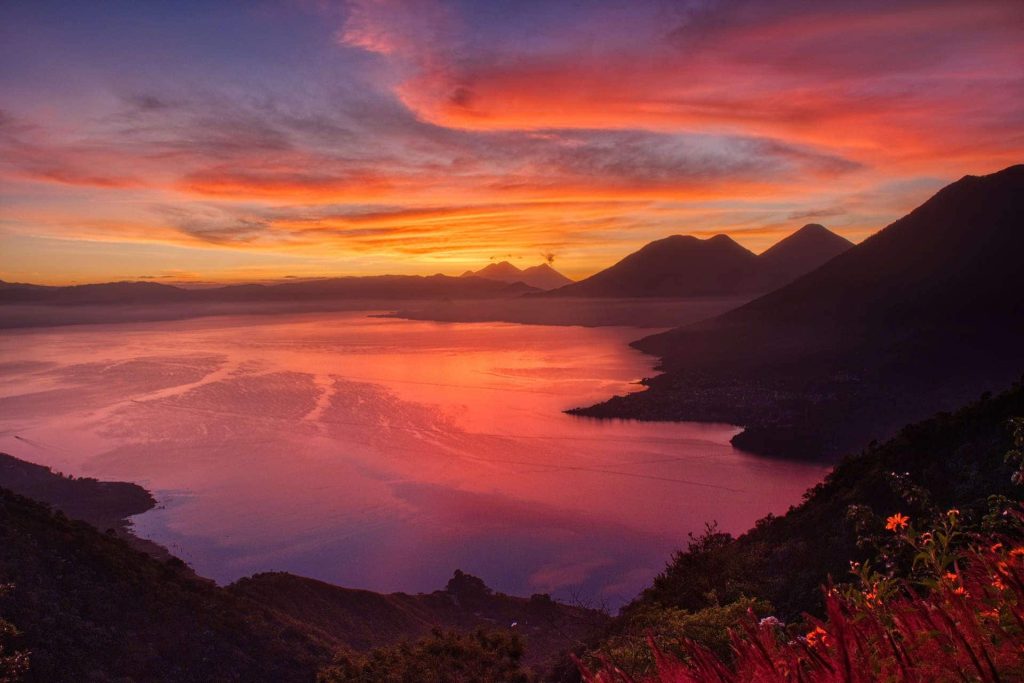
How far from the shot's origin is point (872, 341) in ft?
202

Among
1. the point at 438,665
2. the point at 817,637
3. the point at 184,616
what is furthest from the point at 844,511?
the point at 184,616

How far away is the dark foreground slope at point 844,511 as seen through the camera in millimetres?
11719

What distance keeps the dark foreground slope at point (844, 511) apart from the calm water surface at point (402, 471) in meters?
10.2

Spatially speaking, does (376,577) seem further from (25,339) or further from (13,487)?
(25,339)

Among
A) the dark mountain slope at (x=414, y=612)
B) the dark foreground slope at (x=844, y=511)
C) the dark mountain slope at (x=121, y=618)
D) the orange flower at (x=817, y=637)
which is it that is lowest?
the dark mountain slope at (x=414, y=612)

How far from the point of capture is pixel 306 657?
1553cm

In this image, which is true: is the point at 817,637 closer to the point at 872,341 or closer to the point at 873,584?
the point at 873,584

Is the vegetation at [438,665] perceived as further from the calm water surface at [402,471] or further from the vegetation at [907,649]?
the calm water surface at [402,471]

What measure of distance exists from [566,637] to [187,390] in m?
55.8

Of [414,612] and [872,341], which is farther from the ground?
[872,341]

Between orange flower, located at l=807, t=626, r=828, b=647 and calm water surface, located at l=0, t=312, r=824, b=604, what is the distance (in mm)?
22121

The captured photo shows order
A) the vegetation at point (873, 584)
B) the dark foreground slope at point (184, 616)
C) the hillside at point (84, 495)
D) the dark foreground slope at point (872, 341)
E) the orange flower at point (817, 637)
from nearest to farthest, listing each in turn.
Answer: the vegetation at point (873, 584) → the orange flower at point (817, 637) → the dark foreground slope at point (184, 616) → the hillside at point (84, 495) → the dark foreground slope at point (872, 341)

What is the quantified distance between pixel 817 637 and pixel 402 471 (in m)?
36.4

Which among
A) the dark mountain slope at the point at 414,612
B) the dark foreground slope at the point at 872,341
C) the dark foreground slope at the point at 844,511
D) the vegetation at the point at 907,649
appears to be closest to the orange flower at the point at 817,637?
the vegetation at the point at 907,649
